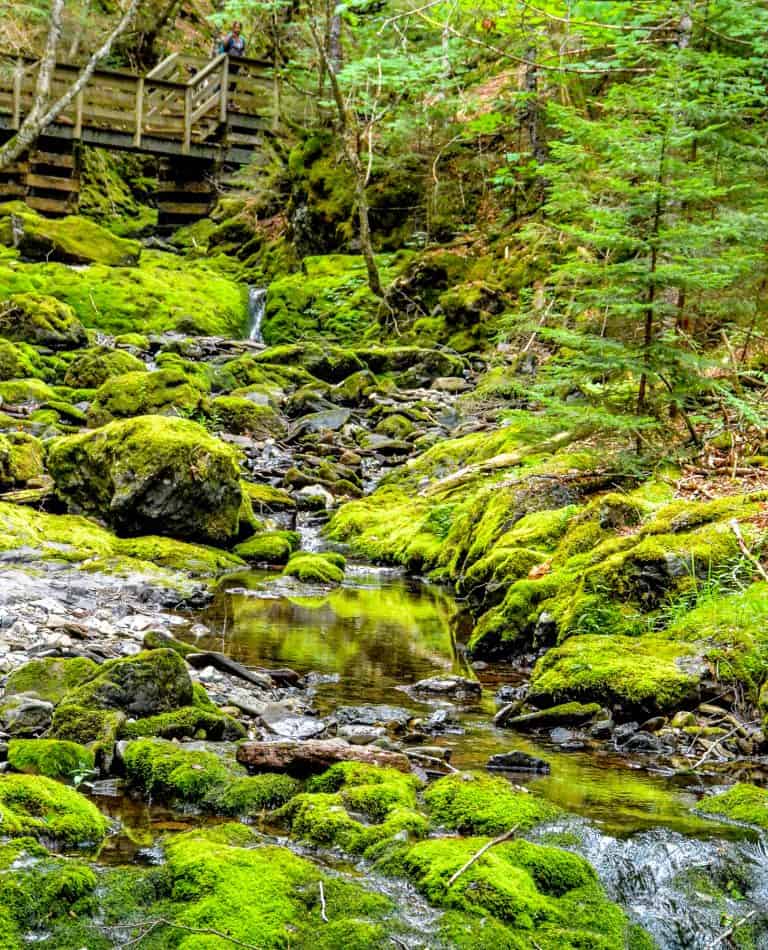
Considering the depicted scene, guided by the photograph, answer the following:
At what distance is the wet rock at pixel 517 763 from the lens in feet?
14.6

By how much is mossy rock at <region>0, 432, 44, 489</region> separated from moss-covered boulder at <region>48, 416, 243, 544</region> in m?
0.52

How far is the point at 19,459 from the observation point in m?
10.4

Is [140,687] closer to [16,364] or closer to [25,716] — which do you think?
[25,716]

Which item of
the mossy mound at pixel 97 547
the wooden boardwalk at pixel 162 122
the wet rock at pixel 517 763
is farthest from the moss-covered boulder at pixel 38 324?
the wet rock at pixel 517 763

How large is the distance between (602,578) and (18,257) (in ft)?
52.4

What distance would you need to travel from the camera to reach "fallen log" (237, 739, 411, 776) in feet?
13.3

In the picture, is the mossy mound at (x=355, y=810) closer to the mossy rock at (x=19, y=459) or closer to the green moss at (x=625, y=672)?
the green moss at (x=625, y=672)

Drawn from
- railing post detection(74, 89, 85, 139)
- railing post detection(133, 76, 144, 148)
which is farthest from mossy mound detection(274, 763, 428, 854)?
railing post detection(133, 76, 144, 148)

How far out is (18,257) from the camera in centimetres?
1894

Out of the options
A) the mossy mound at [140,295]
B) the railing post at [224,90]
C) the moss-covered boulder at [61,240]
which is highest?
the railing post at [224,90]

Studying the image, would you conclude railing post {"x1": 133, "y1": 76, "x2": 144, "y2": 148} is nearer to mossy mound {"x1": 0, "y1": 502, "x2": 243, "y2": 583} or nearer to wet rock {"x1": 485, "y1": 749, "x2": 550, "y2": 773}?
mossy mound {"x1": 0, "y1": 502, "x2": 243, "y2": 583}

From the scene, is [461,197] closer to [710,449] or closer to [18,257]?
[18,257]

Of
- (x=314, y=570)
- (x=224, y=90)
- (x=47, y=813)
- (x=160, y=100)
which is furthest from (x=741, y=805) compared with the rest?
(x=160, y=100)

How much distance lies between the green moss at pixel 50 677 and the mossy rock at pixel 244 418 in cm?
875
